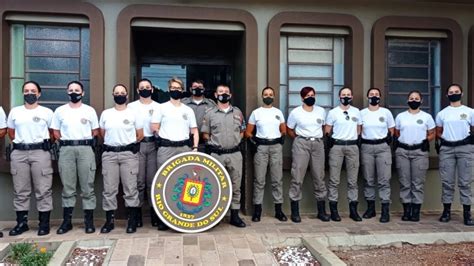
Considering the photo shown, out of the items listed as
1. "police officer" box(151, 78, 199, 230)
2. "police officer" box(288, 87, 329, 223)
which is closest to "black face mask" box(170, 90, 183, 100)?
"police officer" box(151, 78, 199, 230)

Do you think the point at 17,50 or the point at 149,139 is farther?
the point at 17,50

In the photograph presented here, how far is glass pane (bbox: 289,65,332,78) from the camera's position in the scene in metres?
6.31

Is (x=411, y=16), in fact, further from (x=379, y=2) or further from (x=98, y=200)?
(x=98, y=200)

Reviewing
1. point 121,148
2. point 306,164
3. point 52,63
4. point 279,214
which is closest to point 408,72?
point 306,164

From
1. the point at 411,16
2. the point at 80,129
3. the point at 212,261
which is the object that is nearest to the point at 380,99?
→ the point at 411,16

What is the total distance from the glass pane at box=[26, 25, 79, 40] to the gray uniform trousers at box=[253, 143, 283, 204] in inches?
119

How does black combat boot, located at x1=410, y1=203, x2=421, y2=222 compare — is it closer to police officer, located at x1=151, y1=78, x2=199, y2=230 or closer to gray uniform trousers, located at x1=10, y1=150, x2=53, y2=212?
police officer, located at x1=151, y1=78, x2=199, y2=230

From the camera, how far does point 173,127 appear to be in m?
5.09

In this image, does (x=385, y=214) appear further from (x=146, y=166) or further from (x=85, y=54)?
(x=85, y=54)

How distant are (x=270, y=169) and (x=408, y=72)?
2.78 meters

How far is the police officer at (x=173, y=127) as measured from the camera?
200 inches

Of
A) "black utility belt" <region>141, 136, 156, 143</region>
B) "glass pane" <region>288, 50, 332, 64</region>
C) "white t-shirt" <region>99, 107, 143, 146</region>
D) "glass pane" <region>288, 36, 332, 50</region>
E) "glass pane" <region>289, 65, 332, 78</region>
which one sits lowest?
"black utility belt" <region>141, 136, 156, 143</region>

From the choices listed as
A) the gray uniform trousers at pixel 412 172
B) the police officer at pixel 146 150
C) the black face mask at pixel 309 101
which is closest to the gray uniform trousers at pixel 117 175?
the police officer at pixel 146 150

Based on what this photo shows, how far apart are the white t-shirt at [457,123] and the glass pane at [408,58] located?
1.20m
